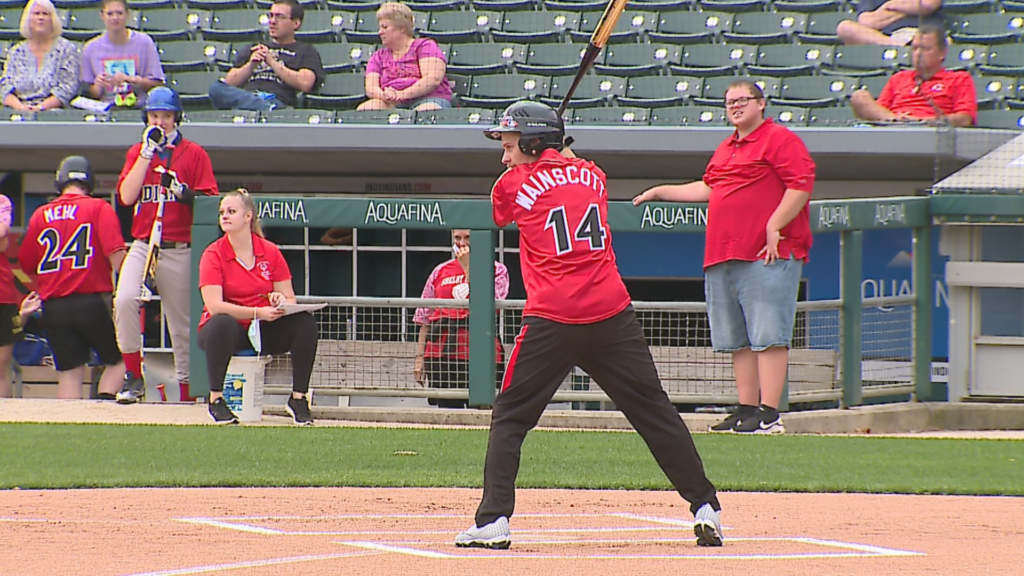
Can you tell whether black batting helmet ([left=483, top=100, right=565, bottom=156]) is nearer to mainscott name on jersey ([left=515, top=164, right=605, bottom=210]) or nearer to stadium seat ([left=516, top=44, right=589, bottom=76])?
mainscott name on jersey ([left=515, top=164, right=605, bottom=210])

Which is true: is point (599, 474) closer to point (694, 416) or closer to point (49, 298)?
point (694, 416)

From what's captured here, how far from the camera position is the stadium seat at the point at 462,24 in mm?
12641

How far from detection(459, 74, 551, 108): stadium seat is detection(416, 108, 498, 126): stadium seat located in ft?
3.58

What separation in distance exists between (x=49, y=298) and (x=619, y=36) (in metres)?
5.97

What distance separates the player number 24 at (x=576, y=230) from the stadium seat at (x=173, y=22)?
9.41 meters

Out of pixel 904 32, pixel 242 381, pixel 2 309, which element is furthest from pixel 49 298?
pixel 904 32

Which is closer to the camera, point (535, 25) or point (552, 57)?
point (552, 57)

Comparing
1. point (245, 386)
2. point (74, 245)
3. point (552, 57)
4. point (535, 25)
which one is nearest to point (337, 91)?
→ point (552, 57)

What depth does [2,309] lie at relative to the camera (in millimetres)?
9242

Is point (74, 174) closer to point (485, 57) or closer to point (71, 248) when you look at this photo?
point (71, 248)

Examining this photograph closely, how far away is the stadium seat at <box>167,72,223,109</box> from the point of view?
11.8 meters

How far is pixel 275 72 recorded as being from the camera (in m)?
11.4

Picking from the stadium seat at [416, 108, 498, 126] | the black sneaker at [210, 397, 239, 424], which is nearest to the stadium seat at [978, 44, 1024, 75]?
the stadium seat at [416, 108, 498, 126]

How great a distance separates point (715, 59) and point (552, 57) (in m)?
1.44
